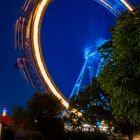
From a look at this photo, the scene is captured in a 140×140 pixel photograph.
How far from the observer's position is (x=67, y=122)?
40906 millimetres

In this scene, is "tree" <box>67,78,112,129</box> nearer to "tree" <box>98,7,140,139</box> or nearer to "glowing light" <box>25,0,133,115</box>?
"glowing light" <box>25,0,133,115</box>

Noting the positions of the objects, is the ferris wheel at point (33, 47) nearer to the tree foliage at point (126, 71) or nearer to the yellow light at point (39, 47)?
the yellow light at point (39, 47)

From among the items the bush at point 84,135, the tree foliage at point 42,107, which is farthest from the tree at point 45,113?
the bush at point 84,135

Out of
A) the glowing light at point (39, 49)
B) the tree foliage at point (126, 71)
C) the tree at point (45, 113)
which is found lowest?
the tree foliage at point (126, 71)

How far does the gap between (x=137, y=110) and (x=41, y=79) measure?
69.6ft

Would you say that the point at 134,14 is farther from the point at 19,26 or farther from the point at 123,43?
the point at 19,26

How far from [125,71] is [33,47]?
22484mm

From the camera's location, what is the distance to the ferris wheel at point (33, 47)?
1486 inches

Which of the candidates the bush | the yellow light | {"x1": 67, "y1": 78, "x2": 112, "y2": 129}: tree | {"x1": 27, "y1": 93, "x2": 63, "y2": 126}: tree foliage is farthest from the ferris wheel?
the bush

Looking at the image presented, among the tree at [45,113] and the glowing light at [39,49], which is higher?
the glowing light at [39,49]

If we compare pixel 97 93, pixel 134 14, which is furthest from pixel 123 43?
pixel 97 93

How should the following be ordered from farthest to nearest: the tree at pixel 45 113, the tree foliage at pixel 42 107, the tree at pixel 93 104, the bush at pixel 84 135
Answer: the tree foliage at pixel 42 107, the tree at pixel 45 113, the bush at pixel 84 135, the tree at pixel 93 104

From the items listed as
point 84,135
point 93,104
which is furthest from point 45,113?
point 93,104

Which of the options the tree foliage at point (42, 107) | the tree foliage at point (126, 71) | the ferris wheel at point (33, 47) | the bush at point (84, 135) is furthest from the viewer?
the tree foliage at point (42, 107)
